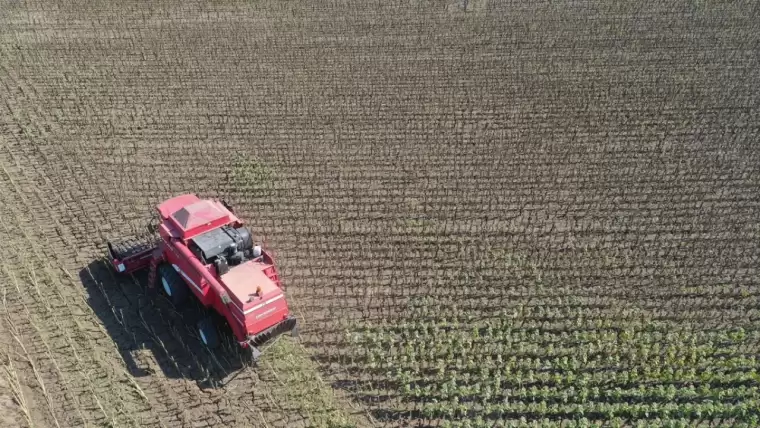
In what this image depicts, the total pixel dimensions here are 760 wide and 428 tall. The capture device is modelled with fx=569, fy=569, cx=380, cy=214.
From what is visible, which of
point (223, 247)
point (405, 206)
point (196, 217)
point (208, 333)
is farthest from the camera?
point (405, 206)

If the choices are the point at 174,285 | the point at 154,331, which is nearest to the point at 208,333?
the point at 174,285

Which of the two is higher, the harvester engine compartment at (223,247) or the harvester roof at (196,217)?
the harvester roof at (196,217)

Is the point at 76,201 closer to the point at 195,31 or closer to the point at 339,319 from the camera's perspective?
the point at 339,319

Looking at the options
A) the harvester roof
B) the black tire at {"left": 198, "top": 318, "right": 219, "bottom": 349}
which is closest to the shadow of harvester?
the black tire at {"left": 198, "top": 318, "right": 219, "bottom": 349}

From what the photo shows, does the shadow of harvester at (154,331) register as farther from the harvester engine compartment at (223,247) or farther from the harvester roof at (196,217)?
the harvester roof at (196,217)

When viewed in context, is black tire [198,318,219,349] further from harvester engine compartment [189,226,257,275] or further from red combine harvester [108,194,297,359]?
harvester engine compartment [189,226,257,275]

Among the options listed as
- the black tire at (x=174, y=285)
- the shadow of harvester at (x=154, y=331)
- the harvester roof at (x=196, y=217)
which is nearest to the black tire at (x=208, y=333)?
the shadow of harvester at (x=154, y=331)

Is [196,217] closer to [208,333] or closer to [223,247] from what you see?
[223,247]
